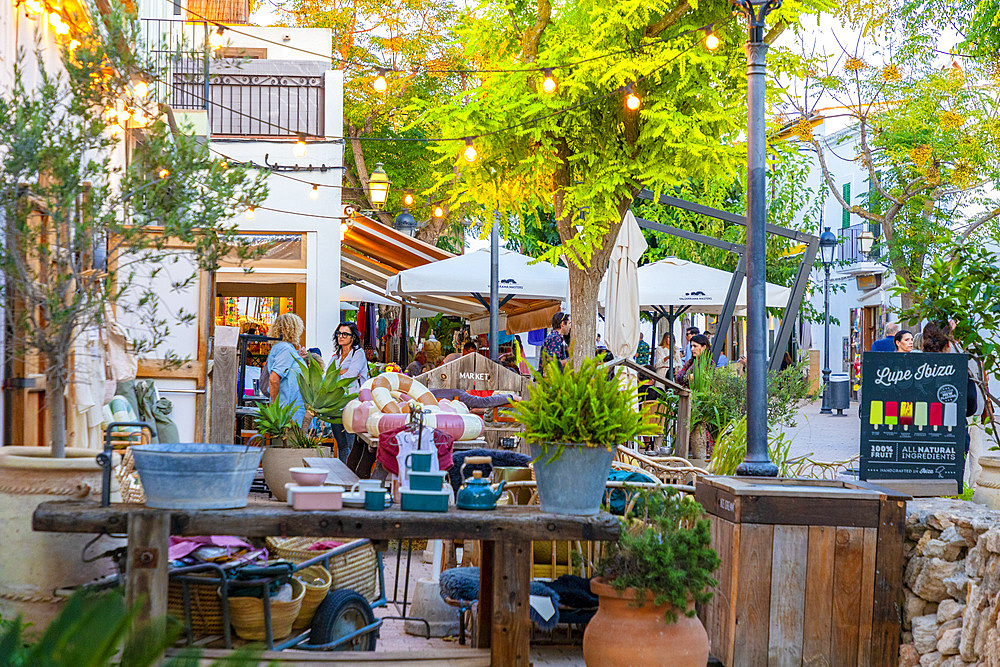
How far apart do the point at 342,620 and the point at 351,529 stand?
97cm

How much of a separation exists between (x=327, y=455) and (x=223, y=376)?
150cm

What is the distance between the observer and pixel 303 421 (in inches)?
295

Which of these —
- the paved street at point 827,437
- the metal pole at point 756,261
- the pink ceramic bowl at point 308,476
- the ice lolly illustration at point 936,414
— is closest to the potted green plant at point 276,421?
the metal pole at point 756,261

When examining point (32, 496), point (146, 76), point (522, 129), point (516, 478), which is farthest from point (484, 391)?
point (32, 496)

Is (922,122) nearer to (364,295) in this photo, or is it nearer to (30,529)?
(364,295)

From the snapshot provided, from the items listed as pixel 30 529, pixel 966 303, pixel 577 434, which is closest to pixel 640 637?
pixel 577 434

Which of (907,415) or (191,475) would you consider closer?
(191,475)

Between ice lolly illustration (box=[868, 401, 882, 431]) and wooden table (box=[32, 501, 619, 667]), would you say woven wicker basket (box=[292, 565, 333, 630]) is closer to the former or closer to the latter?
wooden table (box=[32, 501, 619, 667])

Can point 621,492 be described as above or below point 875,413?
below

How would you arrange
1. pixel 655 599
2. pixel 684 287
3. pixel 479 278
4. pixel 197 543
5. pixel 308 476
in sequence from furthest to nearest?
1. pixel 684 287
2. pixel 479 278
3. pixel 197 543
4. pixel 655 599
5. pixel 308 476

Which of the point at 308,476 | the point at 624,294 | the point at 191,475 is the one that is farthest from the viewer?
the point at 624,294

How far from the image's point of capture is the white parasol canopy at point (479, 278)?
1368 cm

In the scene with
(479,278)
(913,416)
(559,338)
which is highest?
(479,278)

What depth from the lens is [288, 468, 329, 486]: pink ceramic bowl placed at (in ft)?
12.8
